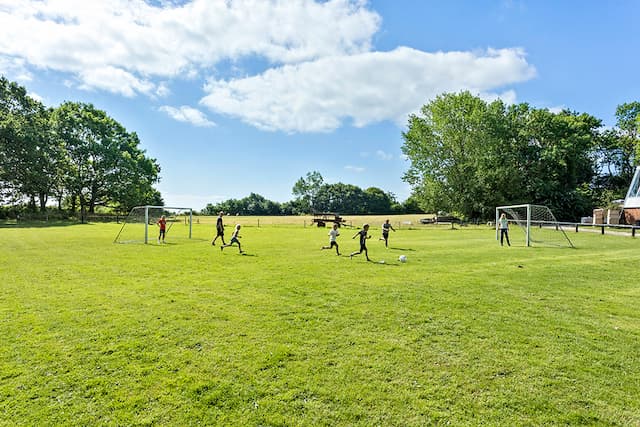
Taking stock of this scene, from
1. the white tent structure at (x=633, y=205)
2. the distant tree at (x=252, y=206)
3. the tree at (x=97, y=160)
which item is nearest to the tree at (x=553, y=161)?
the white tent structure at (x=633, y=205)

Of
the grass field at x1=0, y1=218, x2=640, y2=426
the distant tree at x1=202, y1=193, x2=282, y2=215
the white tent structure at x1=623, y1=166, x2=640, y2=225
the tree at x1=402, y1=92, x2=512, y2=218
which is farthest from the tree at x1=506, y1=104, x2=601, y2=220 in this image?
the distant tree at x1=202, y1=193, x2=282, y2=215

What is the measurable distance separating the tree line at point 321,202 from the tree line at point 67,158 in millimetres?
54887

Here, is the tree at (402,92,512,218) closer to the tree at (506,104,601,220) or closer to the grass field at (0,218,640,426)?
the tree at (506,104,601,220)

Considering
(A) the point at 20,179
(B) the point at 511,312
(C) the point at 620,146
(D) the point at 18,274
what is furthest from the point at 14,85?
(C) the point at 620,146

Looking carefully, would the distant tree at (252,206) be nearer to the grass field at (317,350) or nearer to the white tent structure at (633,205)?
the white tent structure at (633,205)

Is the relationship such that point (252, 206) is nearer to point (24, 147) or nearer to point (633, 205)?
point (24, 147)

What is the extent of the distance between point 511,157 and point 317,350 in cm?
4665

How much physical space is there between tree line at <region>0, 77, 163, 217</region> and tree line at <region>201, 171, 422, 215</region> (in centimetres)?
5489

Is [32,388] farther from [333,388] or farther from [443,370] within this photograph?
[443,370]

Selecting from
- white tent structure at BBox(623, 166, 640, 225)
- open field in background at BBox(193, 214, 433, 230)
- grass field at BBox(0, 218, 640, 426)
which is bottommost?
grass field at BBox(0, 218, 640, 426)

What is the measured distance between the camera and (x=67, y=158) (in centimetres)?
4806

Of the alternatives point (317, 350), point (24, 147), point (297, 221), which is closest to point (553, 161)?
point (297, 221)

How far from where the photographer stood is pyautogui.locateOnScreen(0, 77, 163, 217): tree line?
133 ft

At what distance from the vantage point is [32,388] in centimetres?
389
